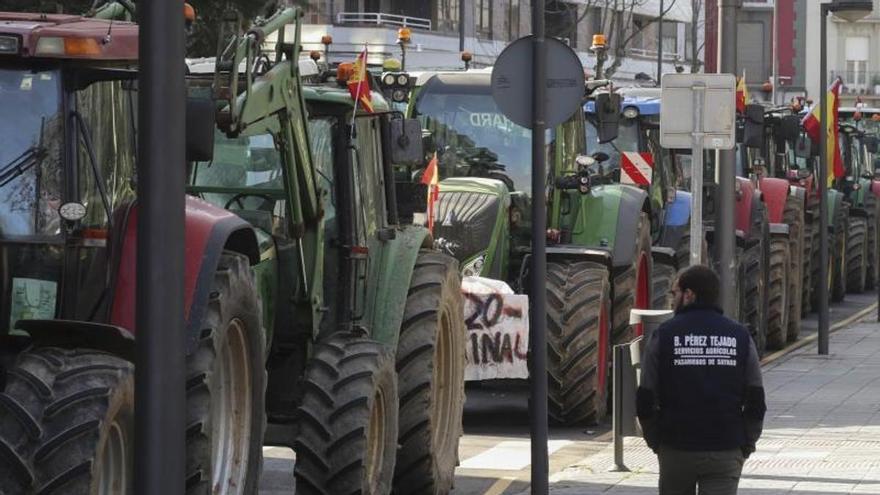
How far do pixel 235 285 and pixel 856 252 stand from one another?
2599 centimetres

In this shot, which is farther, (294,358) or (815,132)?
(815,132)

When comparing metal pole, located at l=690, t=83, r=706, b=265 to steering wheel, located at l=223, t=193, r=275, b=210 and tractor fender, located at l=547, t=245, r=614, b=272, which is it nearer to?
tractor fender, located at l=547, t=245, r=614, b=272

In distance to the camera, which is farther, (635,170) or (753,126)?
(753,126)

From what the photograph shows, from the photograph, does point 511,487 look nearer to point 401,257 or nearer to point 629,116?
point 401,257

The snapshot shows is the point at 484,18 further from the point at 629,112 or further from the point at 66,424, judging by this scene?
the point at 66,424

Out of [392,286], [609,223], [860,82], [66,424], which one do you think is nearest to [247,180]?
[392,286]

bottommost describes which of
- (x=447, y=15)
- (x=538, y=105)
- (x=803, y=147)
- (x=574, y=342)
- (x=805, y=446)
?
(x=805, y=446)

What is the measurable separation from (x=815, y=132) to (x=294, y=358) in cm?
1849

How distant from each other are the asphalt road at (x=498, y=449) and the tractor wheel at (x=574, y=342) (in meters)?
0.20

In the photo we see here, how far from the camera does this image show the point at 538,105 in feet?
43.2

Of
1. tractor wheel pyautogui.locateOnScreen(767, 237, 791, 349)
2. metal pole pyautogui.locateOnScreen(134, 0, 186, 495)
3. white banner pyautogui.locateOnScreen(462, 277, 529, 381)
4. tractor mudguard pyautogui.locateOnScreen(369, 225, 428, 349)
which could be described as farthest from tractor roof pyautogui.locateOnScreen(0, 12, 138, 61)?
tractor wheel pyautogui.locateOnScreen(767, 237, 791, 349)

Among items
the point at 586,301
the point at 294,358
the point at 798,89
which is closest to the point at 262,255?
the point at 294,358

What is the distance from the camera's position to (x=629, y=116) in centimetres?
2191

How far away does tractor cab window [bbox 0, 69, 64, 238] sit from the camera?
888cm
